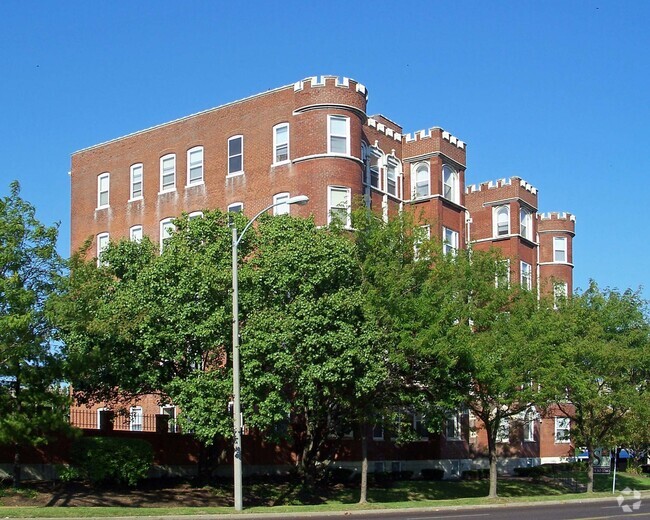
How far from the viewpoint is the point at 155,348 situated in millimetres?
31000

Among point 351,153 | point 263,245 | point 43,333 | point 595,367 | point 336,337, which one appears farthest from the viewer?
point 351,153

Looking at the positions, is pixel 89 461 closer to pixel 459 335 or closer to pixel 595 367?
pixel 459 335

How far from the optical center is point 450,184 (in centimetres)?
5069

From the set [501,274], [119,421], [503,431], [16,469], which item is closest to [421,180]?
[501,274]

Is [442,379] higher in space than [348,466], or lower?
higher

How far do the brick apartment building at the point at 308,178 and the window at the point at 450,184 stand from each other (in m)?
0.09

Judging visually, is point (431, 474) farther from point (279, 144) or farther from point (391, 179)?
point (279, 144)

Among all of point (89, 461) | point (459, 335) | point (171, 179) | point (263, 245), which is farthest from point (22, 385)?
point (171, 179)

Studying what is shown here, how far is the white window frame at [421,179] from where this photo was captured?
4906 centimetres

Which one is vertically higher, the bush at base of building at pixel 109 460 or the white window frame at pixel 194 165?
the white window frame at pixel 194 165

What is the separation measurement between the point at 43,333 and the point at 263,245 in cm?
850

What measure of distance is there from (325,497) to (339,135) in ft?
55.4

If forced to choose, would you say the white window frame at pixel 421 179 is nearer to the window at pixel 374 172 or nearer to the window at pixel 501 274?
the window at pixel 374 172

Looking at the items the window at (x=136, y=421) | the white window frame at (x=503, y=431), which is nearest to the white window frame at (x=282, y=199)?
the window at (x=136, y=421)
